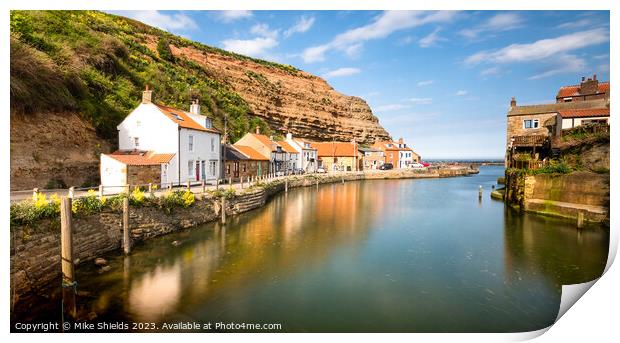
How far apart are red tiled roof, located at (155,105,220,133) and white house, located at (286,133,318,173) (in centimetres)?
2777

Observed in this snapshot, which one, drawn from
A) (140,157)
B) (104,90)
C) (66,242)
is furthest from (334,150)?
(66,242)

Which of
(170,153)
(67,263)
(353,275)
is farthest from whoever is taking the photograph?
(170,153)

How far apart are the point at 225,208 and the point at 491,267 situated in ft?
44.8

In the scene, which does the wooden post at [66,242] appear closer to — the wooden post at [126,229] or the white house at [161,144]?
the wooden post at [126,229]

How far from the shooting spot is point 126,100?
26984 millimetres

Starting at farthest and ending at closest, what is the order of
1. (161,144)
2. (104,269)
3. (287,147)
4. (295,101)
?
(295,101)
(287,147)
(161,144)
(104,269)

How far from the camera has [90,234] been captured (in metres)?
11.5

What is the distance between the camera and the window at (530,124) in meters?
29.3

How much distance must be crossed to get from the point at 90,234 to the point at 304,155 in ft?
140

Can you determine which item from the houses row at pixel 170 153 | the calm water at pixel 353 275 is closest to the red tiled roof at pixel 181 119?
the houses row at pixel 170 153

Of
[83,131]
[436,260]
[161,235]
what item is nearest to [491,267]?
[436,260]

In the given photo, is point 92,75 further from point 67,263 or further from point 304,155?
point 304,155

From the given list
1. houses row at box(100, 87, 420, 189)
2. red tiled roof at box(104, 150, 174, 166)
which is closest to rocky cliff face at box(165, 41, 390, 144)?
houses row at box(100, 87, 420, 189)

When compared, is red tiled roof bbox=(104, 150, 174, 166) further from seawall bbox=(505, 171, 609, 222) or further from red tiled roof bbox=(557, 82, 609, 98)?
red tiled roof bbox=(557, 82, 609, 98)
